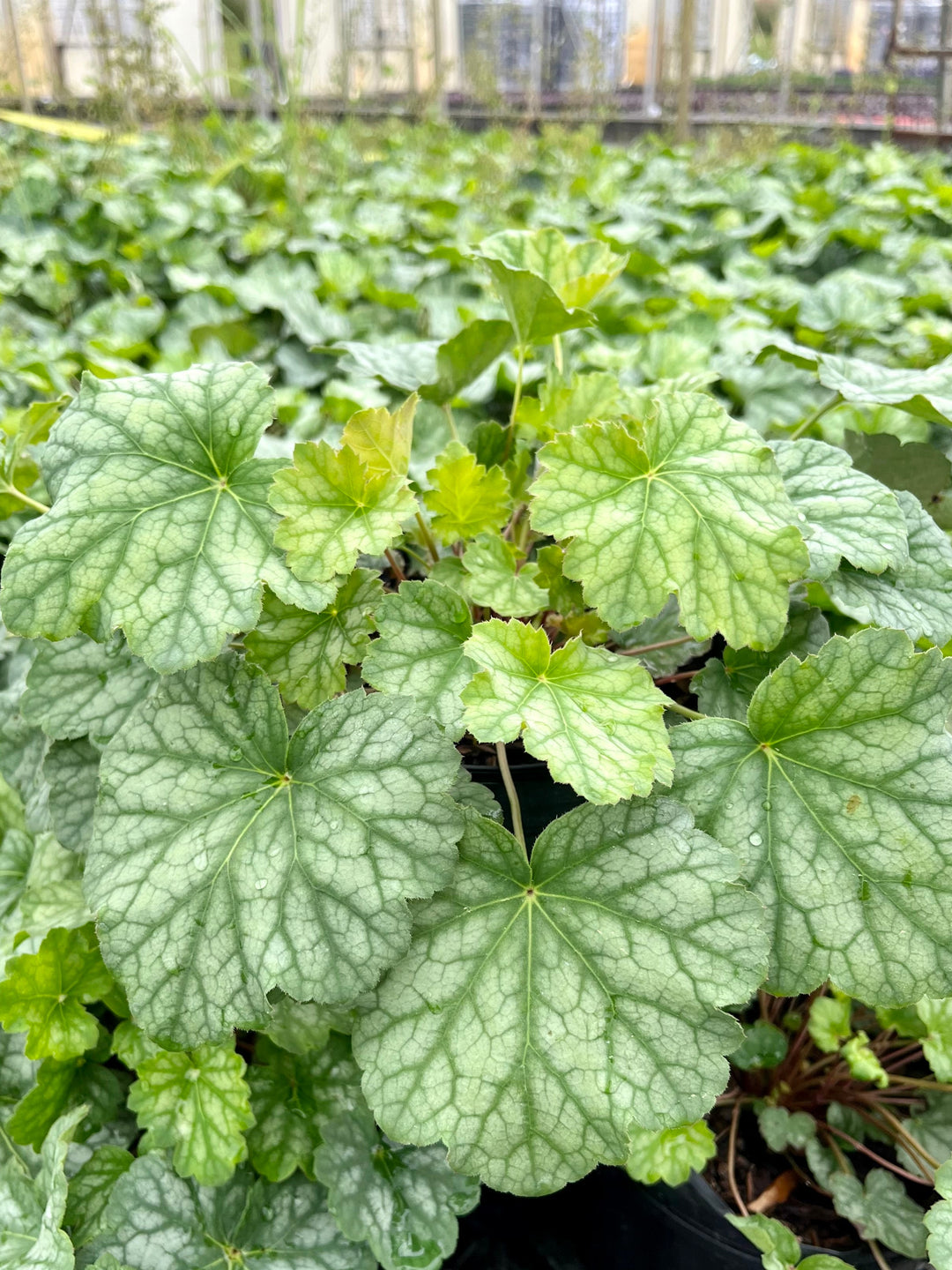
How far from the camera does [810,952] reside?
884 millimetres

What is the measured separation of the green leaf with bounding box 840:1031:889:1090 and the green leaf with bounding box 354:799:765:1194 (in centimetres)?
44

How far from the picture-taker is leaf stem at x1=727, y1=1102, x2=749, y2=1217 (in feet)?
3.91

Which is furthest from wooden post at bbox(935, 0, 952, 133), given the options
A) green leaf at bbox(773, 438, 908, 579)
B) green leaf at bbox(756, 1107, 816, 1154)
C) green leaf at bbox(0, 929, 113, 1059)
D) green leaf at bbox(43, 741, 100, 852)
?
green leaf at bbox(0, 929, 113, 1059)

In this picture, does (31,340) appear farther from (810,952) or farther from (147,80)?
(810,952)

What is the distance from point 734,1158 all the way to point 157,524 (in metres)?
1.12

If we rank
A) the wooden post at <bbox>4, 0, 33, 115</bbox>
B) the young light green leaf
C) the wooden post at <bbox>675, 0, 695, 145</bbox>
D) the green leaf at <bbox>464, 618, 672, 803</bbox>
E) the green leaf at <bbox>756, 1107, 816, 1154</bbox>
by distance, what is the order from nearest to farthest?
the green leaf at <bbox>464, 618, 672, 803</bbox> → the young light green leaf → the green leaf at <bbox>756, 1107, 816, 1154</bbox> → the wooden post at <bbox>4, 0, 33, 115</bbox> → the wooden post at <bbox>675, 0, 695, 145</bbox>

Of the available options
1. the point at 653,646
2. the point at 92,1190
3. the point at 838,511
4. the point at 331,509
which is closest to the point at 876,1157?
the point at 653,646

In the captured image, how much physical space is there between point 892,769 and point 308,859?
549mm

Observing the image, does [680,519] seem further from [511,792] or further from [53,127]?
[53,127]

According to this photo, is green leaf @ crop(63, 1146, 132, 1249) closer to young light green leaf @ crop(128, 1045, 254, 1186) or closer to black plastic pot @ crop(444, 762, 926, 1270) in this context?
young light green leaf @ crop(128, 1045, 254, 1186)

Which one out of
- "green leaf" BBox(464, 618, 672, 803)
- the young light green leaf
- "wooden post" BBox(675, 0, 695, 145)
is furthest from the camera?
"wooden post" BBox(675, 0, 695, 145)

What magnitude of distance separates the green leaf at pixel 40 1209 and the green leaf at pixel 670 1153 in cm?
59

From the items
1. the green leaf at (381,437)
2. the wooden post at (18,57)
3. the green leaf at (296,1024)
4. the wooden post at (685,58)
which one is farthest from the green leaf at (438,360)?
the wooden post at (685,58)

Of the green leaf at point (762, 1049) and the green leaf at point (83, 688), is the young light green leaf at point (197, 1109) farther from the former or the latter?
the green leaf at point (762, 1049)
